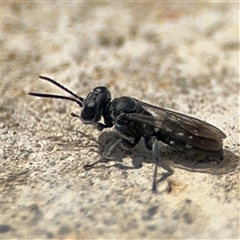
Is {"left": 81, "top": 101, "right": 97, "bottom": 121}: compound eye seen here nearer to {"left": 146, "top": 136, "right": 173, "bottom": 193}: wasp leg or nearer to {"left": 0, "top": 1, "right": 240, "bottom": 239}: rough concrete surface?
{"left": 0, "top": 1, "right": 240, "bottom": 239}: rough concrete surface

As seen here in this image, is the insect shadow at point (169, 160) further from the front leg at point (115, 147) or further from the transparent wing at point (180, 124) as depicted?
the transparent wing at point (180, 124)

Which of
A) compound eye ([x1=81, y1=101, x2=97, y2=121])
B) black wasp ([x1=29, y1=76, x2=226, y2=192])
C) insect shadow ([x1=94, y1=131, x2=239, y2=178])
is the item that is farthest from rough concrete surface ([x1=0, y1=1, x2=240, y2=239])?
compound eye ([x1=81, y1=101, x2=97, y2=121])

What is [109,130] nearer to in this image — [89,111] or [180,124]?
[89,111]

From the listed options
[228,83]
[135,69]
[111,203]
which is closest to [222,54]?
[228,83]

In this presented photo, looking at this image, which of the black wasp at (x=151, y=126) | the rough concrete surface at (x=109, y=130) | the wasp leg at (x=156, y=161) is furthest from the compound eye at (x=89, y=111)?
the wasp leg at (x=156, y=161)

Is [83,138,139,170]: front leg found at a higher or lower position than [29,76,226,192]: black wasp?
lower

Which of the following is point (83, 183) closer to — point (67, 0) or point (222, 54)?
point (222, 54)

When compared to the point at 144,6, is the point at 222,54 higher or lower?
lower
